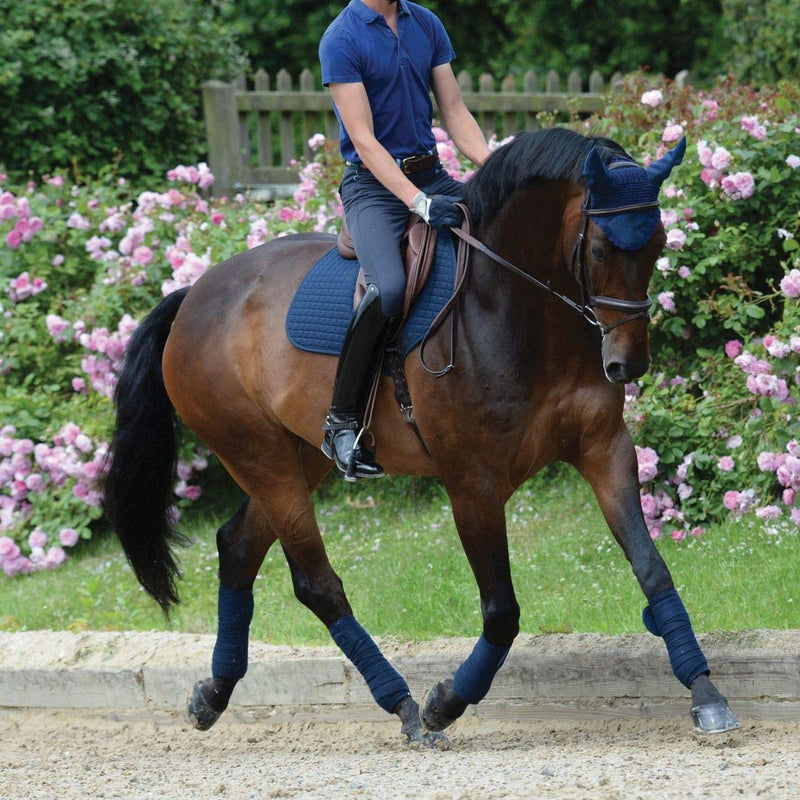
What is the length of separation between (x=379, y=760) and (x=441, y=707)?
0.30m

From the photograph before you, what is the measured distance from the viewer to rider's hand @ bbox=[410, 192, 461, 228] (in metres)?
4.62

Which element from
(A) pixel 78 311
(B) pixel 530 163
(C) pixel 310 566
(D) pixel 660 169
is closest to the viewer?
(D) pixel 660 169

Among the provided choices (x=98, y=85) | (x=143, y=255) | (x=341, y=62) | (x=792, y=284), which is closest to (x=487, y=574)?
(x=341, y=62)

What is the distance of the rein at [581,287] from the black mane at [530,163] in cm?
11

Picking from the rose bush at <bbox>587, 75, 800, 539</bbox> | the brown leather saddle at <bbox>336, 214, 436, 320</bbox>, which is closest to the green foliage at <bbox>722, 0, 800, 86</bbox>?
the rose bush at <bbox>587, 75, 800, 539</bbox>

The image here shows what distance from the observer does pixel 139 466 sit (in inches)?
235

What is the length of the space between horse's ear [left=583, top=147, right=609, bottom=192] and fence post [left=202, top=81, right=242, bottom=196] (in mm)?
9288

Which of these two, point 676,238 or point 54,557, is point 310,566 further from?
point 54,557

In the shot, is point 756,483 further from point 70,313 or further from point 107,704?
point 70,313

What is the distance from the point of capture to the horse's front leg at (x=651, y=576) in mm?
4344

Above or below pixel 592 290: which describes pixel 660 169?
above

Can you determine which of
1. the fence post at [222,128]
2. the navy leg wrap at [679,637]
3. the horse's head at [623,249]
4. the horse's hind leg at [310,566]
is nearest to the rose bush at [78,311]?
the horse's hind leg at [310,566]

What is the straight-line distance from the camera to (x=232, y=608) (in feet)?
18.4

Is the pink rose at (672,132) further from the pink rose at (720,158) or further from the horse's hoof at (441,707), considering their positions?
the horse's hoof at (441,707)
